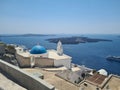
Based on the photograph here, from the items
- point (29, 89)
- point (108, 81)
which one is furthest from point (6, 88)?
point (108, 81)

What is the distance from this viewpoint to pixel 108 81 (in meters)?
13.4

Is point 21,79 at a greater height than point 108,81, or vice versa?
point 21,79

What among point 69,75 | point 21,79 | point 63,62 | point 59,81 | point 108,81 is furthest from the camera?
point 63,62

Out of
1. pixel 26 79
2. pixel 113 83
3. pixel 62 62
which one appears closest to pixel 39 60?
pixel 62 62

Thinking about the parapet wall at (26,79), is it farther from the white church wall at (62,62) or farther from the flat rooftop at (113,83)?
the white church wall at (62,62)

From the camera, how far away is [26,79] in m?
5.79

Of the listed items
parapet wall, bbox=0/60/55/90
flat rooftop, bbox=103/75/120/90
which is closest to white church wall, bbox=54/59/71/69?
flat rooftop, bbox=103/75/120/90

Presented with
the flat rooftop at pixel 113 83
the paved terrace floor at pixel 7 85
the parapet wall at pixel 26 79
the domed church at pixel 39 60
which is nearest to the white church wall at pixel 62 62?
the domed church at pixel 39 60

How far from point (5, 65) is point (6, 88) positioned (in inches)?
76.7

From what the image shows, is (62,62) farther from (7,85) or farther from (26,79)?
(7,85)

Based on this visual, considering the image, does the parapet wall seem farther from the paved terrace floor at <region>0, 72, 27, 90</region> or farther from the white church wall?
the white church wall

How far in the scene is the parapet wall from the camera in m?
4.95

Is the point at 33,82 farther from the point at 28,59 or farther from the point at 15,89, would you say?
the point at 28,59

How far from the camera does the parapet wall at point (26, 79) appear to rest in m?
4.95
